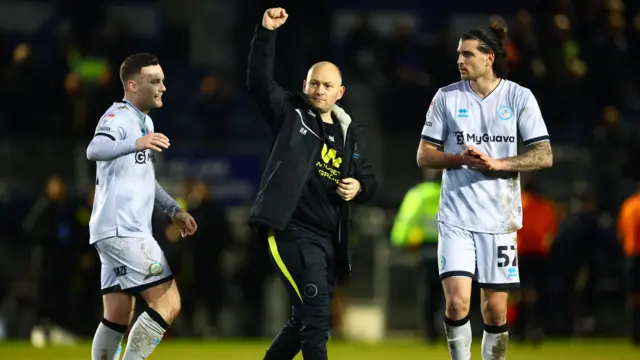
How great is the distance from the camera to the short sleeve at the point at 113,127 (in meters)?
8.10

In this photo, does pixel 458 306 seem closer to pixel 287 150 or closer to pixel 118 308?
pixel 287 150

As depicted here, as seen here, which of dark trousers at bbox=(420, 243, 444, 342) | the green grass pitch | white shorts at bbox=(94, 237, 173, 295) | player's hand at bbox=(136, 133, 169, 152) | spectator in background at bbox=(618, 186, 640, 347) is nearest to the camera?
player's hand at bbox=(136, 133, 169, 152)

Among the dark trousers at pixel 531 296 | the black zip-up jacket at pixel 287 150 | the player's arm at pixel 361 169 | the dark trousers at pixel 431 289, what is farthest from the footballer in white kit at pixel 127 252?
the dark trousers at pixel 531 296

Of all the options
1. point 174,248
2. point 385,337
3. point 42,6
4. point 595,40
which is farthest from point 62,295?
point 595,40

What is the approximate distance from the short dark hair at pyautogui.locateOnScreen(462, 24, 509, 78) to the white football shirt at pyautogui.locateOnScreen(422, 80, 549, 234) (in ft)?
0.58

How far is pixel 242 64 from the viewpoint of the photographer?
20250 mm

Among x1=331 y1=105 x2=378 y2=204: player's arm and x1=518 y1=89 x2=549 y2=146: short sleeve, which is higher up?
x1=518 y1=89 x2=549 y2=146: short sleeve

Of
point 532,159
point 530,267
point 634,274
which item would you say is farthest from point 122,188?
point 634,274

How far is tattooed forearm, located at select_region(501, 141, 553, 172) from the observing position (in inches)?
332

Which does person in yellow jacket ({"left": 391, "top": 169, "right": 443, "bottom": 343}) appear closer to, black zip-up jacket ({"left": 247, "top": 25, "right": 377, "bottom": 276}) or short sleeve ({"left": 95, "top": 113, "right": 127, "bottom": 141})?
black zip-up jacket ({"left": 247, "top": 25, "right": 377, "bottom": 276})

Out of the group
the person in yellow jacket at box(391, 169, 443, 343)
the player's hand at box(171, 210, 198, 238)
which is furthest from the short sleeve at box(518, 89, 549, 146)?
the person in yellow jacket at box(391, 169, 443, 343)

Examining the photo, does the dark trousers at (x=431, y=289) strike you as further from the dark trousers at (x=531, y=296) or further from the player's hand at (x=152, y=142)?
the player's hand at (x=152, y=142)

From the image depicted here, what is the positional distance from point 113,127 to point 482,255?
8.76ft

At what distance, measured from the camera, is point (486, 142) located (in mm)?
8625
